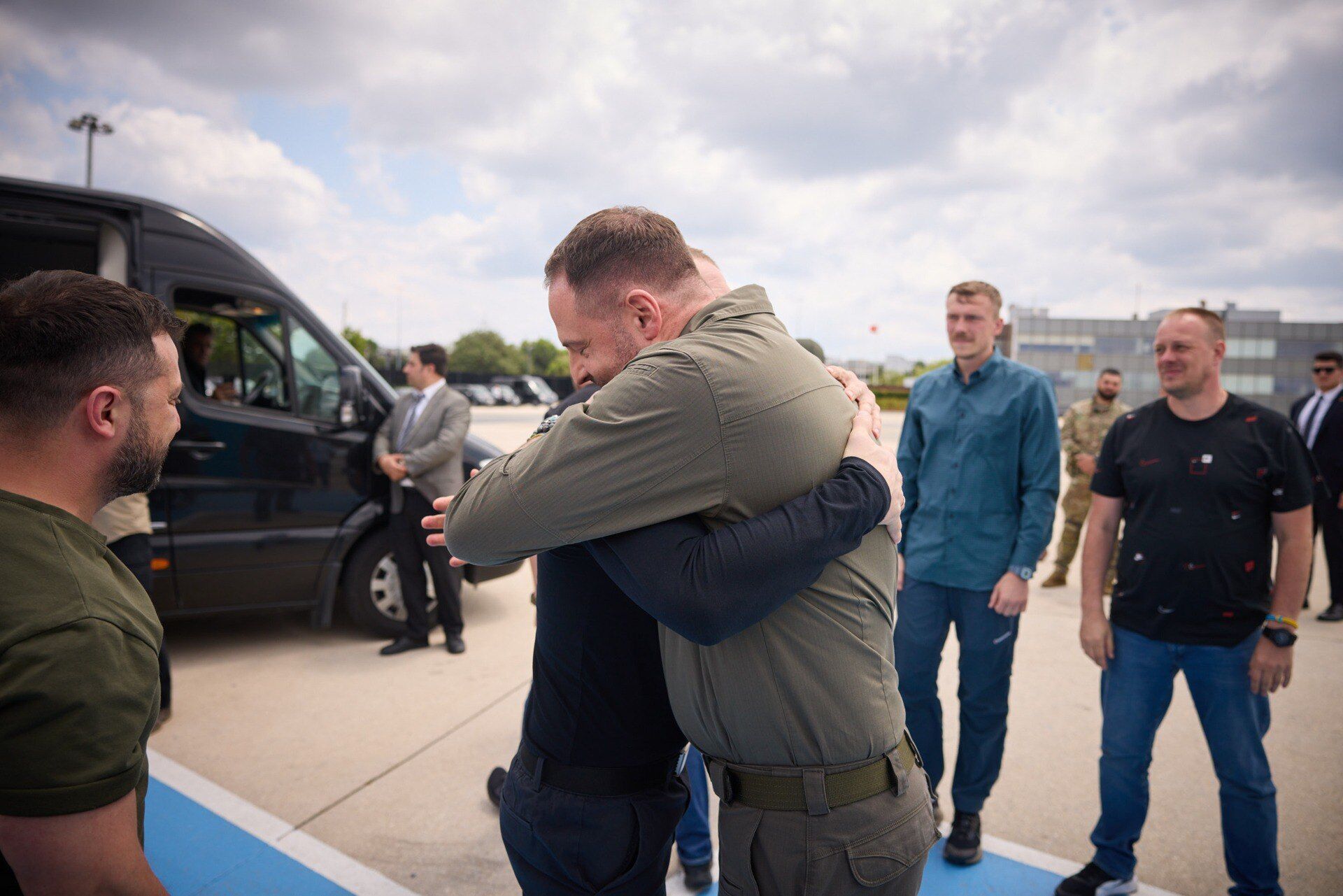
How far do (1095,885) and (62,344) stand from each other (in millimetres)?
3364

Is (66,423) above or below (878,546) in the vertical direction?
above

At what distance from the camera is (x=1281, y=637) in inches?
100

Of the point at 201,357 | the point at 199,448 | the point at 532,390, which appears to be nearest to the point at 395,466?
the point at 199,448

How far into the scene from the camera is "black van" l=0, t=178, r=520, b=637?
183 inches

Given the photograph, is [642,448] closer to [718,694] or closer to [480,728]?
[718,694]

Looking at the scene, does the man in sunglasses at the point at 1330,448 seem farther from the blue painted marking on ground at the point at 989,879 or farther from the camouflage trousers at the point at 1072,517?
the blue painted marking on ground at the point at 989,879

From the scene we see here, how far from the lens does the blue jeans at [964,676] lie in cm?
306

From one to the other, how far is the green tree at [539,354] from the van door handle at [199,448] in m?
118

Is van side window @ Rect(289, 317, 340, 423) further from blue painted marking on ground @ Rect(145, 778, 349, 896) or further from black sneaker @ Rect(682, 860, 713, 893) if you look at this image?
black sneaker @ Rect(682, 860, 713, 893)

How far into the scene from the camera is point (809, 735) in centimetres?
132

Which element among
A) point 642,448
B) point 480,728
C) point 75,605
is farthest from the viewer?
point 480,728

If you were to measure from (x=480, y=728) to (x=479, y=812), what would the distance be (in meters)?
0.85

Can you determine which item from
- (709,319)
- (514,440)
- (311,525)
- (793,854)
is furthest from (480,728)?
(514,440)

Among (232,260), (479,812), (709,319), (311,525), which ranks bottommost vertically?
(479,812)
